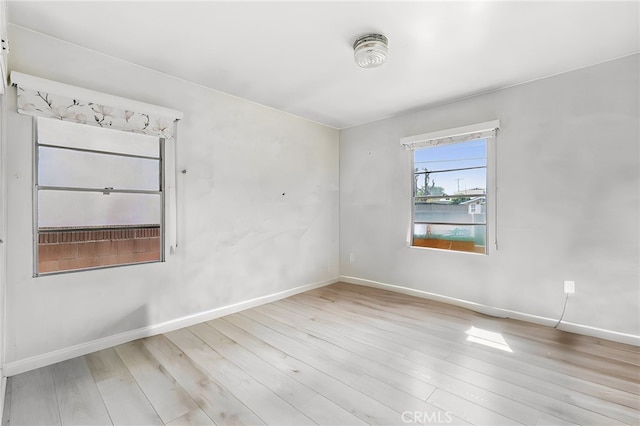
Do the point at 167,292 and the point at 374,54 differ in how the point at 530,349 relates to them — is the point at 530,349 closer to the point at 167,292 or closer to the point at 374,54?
the point at 374,54

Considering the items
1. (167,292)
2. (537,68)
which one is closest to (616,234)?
(537,68)

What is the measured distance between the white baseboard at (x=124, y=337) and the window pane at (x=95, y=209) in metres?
0.97

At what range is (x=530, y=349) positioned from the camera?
2363mm

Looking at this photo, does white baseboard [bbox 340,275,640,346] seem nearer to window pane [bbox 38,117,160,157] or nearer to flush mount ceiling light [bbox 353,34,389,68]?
flush mount ceiling light [bbox 353,34,389,68]

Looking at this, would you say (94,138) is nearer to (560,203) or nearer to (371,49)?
(371,49)

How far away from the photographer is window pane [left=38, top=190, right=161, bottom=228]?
2189 mm

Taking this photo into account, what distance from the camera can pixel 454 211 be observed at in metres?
3.52

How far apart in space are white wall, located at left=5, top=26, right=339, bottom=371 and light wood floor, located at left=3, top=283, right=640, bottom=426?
0.35m

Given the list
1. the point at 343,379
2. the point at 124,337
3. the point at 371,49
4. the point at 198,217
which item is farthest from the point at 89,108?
the point at 343,379

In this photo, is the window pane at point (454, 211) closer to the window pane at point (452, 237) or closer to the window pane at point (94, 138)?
the window pane at point (452, 237)

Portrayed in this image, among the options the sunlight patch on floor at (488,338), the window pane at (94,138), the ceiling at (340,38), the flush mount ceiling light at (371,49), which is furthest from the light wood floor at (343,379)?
the ceiling at (340,38)

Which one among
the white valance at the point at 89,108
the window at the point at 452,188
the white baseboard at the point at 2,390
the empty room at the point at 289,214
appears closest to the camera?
the white baseboard at the point at 2,390

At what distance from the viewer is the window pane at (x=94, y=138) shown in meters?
2.19

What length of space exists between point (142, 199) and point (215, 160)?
0.81 metres
